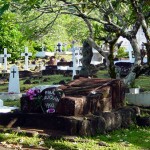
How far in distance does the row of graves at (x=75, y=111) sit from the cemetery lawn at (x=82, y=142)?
0.30m

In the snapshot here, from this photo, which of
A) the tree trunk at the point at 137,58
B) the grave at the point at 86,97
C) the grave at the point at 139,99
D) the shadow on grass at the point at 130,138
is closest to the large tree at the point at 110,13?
the tree trunk at the point at 137,58

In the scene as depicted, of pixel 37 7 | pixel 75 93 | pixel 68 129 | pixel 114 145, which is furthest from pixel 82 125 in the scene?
pixel 37 7

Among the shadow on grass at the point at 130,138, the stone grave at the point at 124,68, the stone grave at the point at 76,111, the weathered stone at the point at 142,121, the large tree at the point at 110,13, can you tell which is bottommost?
the shadow on grass at the point at 130,138

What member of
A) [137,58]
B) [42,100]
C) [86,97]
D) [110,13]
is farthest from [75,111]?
[110,13]

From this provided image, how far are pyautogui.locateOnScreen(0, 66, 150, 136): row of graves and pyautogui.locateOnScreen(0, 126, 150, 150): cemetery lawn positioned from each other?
30cm

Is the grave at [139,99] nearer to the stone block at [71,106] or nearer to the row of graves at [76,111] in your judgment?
the row of graves at [76,111]

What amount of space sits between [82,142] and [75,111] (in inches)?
43.0

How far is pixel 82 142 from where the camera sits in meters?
7.07

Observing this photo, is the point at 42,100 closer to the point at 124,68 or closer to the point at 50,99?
the point at 50,99

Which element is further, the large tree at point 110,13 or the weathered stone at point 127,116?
the large tree at point 110,13

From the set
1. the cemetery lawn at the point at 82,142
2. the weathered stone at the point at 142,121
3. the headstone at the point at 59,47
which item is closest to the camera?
the cemetery lawn at the point at 82,142

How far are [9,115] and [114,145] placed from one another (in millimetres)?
2497

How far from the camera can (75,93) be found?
8.85 m

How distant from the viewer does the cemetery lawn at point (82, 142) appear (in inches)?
269
